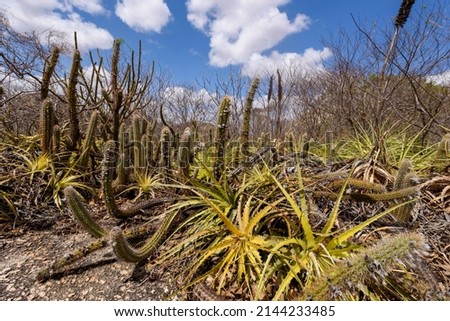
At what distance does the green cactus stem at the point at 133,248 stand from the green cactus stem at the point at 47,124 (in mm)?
1579

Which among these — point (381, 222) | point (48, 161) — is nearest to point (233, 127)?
point (48, 161)

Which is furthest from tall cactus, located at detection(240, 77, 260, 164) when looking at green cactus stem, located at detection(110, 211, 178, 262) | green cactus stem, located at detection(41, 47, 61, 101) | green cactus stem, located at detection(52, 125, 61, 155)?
green cactus stem, located at detection(41, 47, 61, 101)

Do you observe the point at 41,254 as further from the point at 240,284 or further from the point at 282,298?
the point at 282,298

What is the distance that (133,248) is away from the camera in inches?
64.6

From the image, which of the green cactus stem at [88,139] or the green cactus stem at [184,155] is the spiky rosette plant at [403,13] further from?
the green cactus stem at [88,139]

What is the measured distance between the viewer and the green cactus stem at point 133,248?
4.35 feet

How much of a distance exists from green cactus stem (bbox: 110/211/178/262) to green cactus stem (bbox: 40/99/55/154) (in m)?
1.58

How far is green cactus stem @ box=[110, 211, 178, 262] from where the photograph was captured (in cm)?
133

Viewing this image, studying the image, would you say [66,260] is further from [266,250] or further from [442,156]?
[442,156]

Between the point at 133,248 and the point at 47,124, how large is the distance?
1.67 meters

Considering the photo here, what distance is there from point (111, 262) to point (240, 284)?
88cm

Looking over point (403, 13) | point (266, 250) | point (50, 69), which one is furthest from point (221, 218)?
point (403, 13)

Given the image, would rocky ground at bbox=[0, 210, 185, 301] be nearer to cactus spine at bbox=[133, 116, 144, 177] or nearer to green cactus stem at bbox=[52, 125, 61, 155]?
cactus spine at bbox=[133, 116, 144, 177]

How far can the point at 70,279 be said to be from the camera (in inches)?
63.7
